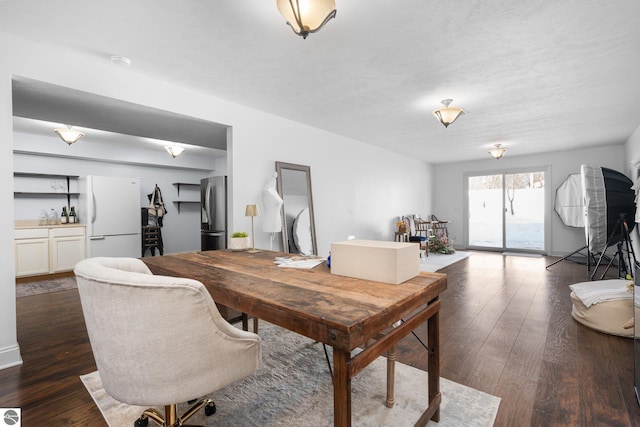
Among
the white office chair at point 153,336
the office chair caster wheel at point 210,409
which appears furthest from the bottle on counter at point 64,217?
the white office chair at point 153,336

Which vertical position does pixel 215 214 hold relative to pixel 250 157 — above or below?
below

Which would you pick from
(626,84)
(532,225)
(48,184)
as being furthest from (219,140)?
(532,225)

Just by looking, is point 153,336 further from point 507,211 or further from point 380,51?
point 507,211

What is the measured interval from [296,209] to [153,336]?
338 centimetres

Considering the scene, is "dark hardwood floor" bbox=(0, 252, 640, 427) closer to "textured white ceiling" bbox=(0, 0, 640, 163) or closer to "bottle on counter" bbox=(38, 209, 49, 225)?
"bottle on counter" bbox=(38, 209, 49, 225)

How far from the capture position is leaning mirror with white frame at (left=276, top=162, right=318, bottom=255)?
4164 mm

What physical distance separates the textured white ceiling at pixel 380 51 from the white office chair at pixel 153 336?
1822mm

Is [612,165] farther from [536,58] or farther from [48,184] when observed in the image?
[48,184]

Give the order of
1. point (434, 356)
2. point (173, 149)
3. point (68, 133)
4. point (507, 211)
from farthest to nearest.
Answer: point (507, 211)
point (173, 149)
point (68, 133)
point (434, 356)

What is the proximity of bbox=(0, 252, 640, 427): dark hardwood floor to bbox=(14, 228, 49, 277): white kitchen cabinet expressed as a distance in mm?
1247

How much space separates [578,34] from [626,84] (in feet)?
5.41

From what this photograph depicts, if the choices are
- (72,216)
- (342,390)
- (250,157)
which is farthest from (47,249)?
(342,390)

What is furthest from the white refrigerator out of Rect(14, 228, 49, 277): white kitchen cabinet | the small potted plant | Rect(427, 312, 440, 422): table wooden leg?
Rect(427, 312, 440, 422): table wooden leg

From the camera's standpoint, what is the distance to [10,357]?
2199mm
